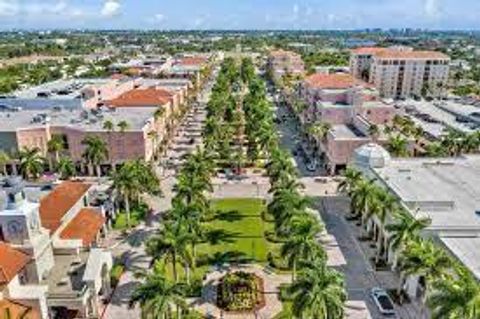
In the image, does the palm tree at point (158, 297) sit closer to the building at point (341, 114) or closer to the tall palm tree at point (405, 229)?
the tall palm tree at point (405, 229)

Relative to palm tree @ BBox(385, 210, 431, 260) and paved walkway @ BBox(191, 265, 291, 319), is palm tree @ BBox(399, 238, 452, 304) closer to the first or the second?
palm tree @ BBox(385, 210, 431, 260)

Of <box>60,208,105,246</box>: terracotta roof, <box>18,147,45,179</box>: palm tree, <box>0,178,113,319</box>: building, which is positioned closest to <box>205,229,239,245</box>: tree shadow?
<box>60,208,105,246</box>: terracotta roof

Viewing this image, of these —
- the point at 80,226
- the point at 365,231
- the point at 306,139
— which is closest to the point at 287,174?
the point at 365,231

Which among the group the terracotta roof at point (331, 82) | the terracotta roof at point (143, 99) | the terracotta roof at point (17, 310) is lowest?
the terracotta roof at point (17, 310)

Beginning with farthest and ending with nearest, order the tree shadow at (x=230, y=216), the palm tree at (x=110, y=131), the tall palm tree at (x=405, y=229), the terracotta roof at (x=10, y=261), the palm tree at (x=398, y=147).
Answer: the palm tree at (x=110, y=131)
the palm tree at (x=398, y=147)
the tree shadow at (x=230, y=216)
the tall palm tree at (x=405, y=229)
the terracotta roof at (x=10, y=261)

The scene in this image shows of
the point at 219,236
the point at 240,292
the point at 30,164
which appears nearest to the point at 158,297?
the point at 240,292

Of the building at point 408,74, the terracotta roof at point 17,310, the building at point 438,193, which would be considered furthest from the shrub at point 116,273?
the building at point 408,74

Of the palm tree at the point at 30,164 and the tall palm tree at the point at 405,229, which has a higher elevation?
the tall palm tree at the point at 405,229
